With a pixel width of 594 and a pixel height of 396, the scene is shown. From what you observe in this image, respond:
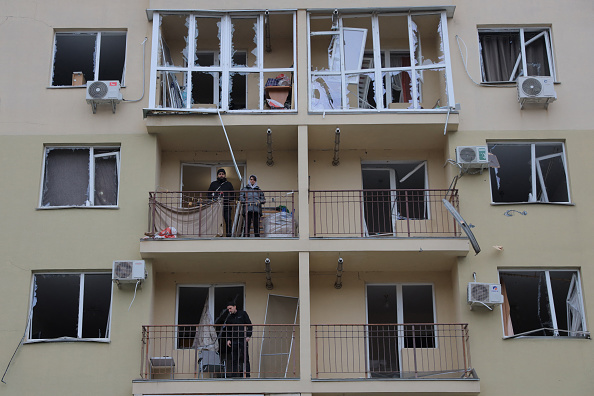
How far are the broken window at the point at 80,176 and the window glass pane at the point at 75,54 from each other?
77.5 inches

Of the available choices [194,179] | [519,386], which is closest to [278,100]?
Answer: [194,179]

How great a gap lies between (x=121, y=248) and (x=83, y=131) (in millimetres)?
2964

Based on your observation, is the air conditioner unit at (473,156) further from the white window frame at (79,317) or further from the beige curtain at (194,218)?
the white window frame at (79,317)

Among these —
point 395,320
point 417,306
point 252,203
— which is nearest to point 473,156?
point 417,306

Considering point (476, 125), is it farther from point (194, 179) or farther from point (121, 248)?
point (121, 248)

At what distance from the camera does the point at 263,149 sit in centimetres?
2067

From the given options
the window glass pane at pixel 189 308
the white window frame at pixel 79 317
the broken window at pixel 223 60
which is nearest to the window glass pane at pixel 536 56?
the broken window at pixel 223 60

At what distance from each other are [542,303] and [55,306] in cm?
1046

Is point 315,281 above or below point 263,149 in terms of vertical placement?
below

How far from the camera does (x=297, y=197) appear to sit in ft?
66.5

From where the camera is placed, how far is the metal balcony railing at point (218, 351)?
1814 cm

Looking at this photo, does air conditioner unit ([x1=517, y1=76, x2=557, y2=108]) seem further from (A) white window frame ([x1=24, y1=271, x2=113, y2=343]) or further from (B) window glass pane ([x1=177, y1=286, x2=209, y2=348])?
(A) white window frame ([x1=24, y1=271, x2=113, y2=343])

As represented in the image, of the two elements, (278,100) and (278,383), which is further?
(278,100)

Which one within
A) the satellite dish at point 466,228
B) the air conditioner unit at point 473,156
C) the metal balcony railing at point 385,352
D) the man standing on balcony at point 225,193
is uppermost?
the air conditioner unit at point 473,156
